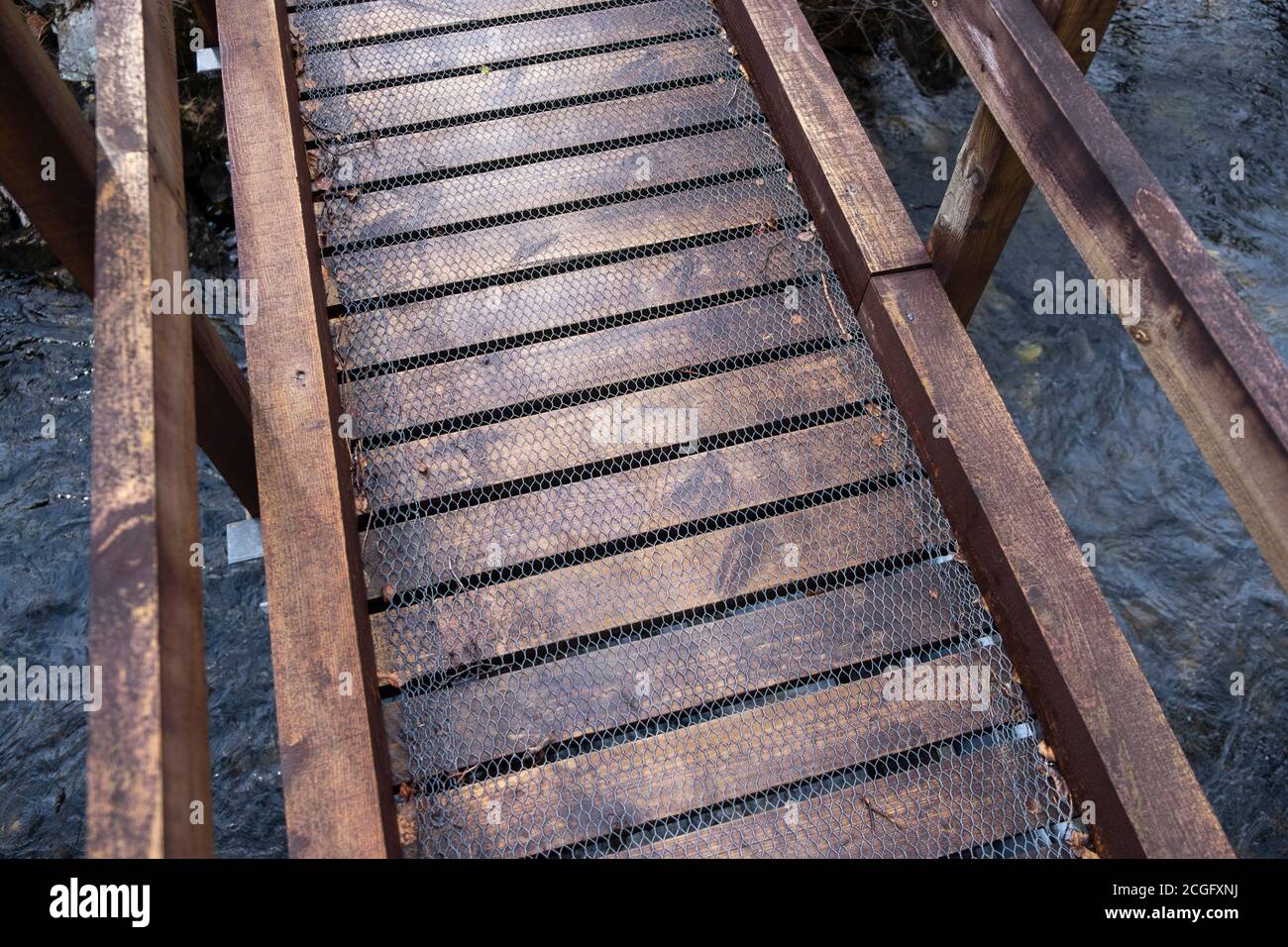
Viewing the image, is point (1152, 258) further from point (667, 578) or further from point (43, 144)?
point (43, 144)

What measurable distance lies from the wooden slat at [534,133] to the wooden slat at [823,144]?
0.19 meters

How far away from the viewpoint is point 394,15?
3490 millimetres

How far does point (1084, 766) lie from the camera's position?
6.63 ft

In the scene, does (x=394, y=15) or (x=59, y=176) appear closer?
(x=59, y=176)

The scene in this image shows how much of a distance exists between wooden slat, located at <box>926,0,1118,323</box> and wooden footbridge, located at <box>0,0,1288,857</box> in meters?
0.02

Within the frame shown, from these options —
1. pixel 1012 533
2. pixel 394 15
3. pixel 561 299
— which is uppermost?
pixel 394 15

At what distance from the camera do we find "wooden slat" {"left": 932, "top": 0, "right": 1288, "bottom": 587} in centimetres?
171

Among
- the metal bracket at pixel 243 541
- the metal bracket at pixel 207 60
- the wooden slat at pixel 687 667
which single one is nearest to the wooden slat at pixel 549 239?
the metal bracket at pixel 243 541

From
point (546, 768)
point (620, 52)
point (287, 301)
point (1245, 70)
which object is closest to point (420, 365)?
point (287, 301)

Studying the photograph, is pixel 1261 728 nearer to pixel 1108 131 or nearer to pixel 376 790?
pixel 1108 131

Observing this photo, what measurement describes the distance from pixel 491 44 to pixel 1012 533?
2.49m

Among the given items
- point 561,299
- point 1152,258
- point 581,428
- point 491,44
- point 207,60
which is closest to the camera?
point 1152,258

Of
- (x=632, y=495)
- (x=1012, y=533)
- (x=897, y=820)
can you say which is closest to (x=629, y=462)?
(x=632, y=495)
